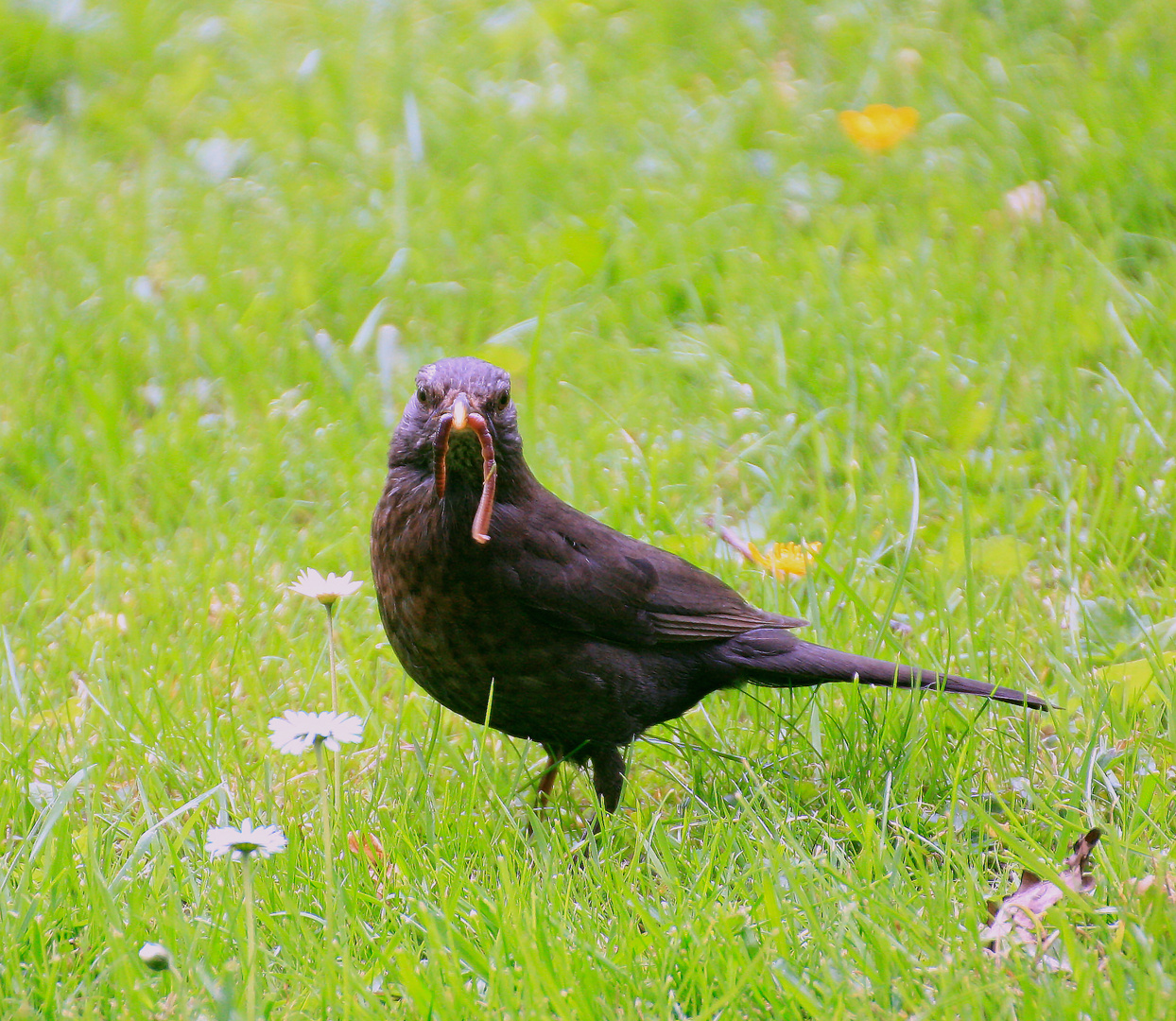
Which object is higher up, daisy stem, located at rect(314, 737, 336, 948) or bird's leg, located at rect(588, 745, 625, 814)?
daisy stem, located at rect(314, 737, 336, 948)

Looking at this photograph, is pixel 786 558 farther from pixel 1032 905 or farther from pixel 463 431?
pixel 1032 905

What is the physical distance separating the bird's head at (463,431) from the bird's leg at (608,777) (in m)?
0.65

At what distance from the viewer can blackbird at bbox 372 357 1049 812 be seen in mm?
2988

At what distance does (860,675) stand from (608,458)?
5.05 ft

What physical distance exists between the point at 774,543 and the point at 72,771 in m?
1.99

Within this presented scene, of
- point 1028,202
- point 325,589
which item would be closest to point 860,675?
point 325,589

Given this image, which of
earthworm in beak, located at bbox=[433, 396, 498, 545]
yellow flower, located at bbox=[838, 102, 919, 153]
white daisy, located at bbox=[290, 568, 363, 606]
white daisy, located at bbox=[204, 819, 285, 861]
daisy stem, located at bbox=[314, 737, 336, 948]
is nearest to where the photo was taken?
white daisy, located at bbox=[204, 819, 285, 861]

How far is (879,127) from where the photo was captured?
5566mm

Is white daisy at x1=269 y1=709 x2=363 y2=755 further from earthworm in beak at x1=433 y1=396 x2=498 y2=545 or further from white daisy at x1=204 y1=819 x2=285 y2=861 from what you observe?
earthworm in beak at x1=433 y1=396 x2=498 y2=545

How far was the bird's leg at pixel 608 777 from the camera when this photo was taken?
324 cm

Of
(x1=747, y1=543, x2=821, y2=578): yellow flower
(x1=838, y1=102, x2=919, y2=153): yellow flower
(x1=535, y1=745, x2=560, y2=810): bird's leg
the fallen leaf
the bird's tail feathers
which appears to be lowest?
(x1=535, y1=745, x2=560, y2=810): bird's leg

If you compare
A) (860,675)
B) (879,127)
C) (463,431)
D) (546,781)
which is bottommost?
(546,781)

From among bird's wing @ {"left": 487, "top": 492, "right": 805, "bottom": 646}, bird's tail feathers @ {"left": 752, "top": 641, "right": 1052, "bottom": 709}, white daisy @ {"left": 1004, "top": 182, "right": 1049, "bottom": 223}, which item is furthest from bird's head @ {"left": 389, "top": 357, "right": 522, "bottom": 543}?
white daisy @ {"left": 1004, "top": 182, "right": 1049, "bottom": 223}

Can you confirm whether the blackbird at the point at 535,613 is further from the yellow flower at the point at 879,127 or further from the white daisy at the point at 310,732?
the yellow flower at the point at 879,127
